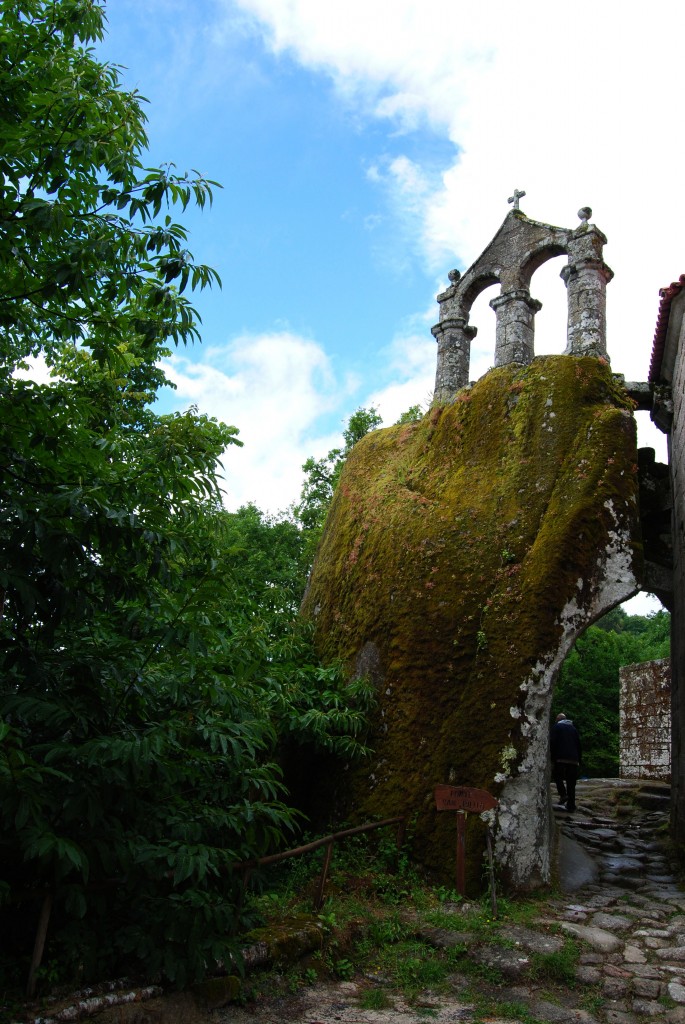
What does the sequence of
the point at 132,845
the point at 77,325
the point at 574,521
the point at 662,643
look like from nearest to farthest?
the point at 132,845, the point at 77,325, the point at 574,521, the point at 662,643

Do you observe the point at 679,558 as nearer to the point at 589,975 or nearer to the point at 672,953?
the point at 672,953

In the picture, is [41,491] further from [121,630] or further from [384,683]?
[384,683]

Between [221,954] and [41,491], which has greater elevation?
[41,491]

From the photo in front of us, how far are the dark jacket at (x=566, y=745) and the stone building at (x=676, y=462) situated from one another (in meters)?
1.33

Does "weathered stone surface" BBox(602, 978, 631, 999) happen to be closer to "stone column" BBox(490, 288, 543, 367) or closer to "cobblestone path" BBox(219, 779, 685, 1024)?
"cobblestone path" BBox(219, 779, 685, 1024)

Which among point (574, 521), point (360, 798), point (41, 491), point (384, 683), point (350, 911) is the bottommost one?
point (350, 911)

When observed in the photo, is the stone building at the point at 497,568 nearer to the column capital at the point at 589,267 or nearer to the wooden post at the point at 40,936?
the column capital at the point at 589,267

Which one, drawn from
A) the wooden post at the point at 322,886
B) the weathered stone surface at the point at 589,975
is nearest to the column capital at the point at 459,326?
the wooden post at the point at 322,886

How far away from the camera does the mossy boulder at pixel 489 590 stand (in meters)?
6.70

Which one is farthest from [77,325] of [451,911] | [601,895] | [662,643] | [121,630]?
[662,643]

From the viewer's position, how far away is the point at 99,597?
157 inches

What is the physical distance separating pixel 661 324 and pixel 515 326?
1791 mm

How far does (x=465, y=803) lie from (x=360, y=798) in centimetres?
135

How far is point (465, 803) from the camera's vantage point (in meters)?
→ 6.26
